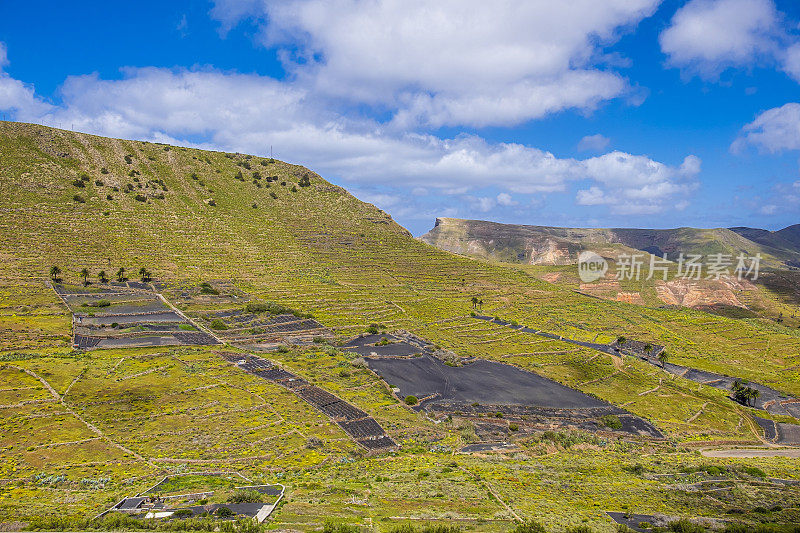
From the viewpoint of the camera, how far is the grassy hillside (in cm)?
3116

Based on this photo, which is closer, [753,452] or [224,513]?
[224,513]

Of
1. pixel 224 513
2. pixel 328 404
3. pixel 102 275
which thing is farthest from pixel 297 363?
pixel 102 275

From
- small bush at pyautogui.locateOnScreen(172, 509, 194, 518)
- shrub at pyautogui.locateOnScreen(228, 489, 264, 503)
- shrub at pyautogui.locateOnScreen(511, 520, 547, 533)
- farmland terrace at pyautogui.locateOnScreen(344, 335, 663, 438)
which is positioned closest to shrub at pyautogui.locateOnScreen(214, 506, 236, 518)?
small bush at pyautogui.locateOnScreen(172, 509, 194, 518)

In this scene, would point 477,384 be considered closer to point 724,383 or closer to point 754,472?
point 754,472

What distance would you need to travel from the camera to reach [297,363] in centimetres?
6128

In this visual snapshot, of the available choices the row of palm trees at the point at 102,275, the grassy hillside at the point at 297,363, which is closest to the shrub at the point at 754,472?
the grassy hillside at the point at 297,363

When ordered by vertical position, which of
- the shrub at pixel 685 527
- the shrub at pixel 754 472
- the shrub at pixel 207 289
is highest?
the shrub at pixel 207 289

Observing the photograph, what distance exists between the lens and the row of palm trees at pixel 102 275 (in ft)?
258

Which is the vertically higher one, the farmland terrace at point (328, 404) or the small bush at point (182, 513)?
the small bush at point (182, 513)

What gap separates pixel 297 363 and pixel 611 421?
39.7 meters

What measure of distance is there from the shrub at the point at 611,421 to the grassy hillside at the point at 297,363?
14.6 ft

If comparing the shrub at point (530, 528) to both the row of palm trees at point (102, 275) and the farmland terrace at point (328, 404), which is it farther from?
the row of palm trees at point (102, 275)

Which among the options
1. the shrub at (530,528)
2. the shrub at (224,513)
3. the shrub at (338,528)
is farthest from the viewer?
the shrub at (224,513)

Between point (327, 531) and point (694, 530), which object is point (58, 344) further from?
point (694, 530)
